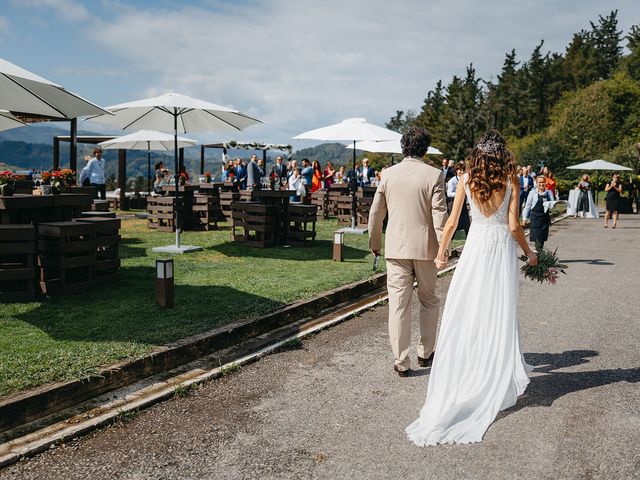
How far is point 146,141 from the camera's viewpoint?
22.6 m

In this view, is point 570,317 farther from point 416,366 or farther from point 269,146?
point 269,146

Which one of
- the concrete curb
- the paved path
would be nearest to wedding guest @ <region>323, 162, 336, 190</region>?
the concrete curb

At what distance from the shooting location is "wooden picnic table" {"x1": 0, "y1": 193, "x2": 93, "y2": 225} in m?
7.64

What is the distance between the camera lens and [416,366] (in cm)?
552

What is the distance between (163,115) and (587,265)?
30.9 ft

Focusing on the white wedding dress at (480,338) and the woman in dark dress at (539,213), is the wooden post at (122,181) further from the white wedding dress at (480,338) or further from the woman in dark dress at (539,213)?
the white wedding dress at (480,338)

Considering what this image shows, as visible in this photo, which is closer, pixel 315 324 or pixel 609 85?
pixel 315 324

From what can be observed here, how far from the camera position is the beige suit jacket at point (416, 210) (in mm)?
5188

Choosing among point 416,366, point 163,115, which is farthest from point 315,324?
point 163,115

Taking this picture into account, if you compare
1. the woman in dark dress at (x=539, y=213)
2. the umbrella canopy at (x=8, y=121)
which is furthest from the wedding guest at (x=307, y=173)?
the umbrella canopy at (x=8, y=121)

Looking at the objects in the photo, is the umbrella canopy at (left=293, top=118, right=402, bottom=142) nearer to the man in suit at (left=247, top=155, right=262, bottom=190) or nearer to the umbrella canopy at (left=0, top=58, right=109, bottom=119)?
the man in suit at (left=247, top=155, right=262, bottom=190)

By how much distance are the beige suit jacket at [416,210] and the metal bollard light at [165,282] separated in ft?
9.12

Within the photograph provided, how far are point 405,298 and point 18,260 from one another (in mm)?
4912

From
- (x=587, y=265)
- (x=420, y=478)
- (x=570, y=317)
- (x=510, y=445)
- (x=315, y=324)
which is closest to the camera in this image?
(x=420, y=478)
